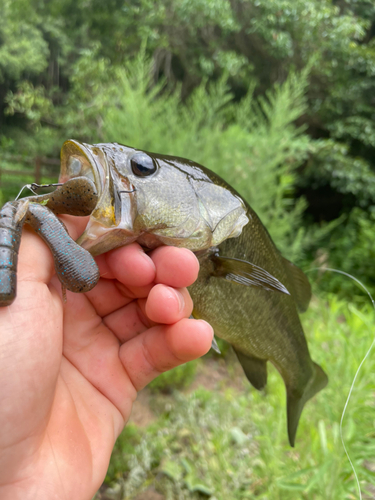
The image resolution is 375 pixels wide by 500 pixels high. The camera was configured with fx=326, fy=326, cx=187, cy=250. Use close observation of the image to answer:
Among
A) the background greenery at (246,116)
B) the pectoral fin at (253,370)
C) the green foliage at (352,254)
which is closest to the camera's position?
the pectoral fin at (253,370)

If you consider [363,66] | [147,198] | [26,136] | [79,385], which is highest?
[363,66]

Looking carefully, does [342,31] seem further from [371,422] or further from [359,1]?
[371,422]

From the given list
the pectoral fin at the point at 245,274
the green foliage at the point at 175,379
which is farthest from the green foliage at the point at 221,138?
the pectoral fin at the point at 245,274

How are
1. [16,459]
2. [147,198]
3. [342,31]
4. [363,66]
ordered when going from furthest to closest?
[363,66] < [342,31] < [147,198] < [16,459]

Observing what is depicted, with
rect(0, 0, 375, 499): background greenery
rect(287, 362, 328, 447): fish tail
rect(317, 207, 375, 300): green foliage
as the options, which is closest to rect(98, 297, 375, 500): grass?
rect(0, 0, 375, 499): background greenery

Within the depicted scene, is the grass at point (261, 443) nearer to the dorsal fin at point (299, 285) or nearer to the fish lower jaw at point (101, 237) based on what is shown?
the dorsal fin at point (299, 285)

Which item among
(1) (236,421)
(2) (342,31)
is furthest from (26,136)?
(1) (236,421)

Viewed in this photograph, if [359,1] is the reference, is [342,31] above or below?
below
